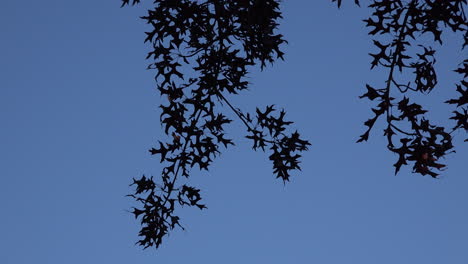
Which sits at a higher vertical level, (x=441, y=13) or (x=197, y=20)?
(x=197, y=20)

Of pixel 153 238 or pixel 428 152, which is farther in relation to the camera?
pixel 153 238

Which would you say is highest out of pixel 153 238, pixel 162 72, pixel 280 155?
pixel 162 72

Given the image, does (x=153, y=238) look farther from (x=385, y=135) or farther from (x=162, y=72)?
(x=385, y=135)

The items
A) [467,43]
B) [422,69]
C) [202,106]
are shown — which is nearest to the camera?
[467,43]

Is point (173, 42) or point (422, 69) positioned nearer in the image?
point (422, 69)

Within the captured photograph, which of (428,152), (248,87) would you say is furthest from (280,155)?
(428,152)

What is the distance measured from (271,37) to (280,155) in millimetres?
1427

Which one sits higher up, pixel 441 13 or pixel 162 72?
pixel 162 72

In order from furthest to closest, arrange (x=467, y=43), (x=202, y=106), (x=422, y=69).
Result: (x=202, y=106), (x=422, y=69), (x=467, y=43)

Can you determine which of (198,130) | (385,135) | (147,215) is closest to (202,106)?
(198,130)

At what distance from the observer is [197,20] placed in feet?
22.8

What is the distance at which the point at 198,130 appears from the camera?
23.0 ft

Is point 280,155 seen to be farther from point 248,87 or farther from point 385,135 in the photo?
point 385,135

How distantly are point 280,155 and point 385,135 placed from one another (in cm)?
170
